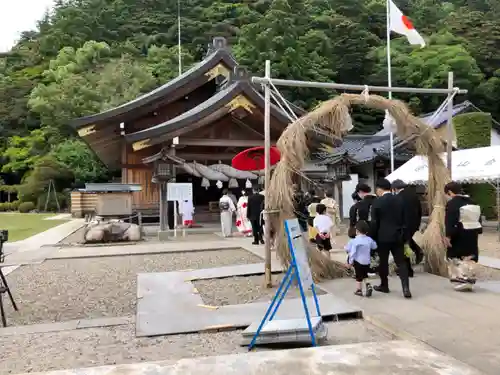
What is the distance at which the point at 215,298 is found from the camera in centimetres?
658

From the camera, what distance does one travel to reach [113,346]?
4.64 metres

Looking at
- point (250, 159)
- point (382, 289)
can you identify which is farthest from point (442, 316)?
point (250, 159)

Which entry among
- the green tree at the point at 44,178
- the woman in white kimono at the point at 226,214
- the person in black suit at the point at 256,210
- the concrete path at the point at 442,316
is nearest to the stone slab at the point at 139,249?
the person in black suit at the point at 256,210

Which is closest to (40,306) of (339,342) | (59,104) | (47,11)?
(339,342)

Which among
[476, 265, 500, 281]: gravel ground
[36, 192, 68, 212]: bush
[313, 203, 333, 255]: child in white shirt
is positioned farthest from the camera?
[36, 192, 68, 212]: bush

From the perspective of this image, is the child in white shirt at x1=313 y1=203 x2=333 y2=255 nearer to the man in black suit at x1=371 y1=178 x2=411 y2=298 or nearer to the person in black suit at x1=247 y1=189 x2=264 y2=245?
the man in black suit at x1=371 y1=178 x2=411 y2=298

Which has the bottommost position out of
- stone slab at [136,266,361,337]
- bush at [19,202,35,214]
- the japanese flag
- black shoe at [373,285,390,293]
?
stone slab at [136,266,361,337]

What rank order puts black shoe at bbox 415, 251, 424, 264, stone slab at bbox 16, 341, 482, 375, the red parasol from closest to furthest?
1. stone slab at bbox 16, 341, 482, 375
2. black shoe at bbox 415, 251, 424, 264
3. the red parasol

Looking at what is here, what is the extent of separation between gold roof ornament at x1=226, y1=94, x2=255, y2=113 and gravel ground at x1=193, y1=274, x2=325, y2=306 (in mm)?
10039

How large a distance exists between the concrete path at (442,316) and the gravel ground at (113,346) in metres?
0.34

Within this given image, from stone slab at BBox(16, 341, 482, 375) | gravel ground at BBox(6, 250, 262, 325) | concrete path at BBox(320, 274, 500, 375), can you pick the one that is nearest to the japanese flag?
gravel ground at BBox(6, 250, 262, 325)

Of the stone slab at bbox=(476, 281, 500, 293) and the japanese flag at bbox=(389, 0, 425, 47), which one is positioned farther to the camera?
the japanese flag at bbox=(389, 0, 425, 47)

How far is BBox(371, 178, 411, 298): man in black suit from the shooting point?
6.09 m

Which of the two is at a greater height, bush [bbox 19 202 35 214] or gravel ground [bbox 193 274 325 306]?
bush [bbox 19 202 35 214]
